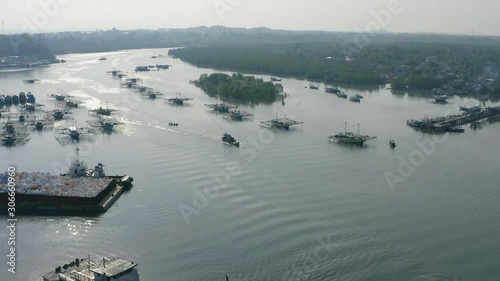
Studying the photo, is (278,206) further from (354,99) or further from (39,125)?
(354,99)

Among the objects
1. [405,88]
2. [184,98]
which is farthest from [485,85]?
[184,98]

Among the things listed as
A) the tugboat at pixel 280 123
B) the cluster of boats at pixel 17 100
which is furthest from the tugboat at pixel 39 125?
the tugboat at pixel 280 123

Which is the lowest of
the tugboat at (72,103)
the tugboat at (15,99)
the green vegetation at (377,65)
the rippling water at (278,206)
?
the rippling water at (278,206)

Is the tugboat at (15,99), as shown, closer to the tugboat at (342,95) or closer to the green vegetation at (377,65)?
the tugboat at (342,95)

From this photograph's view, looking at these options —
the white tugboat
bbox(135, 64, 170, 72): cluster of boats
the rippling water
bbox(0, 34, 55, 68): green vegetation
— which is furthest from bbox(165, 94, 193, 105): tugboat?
bbox(0, 34, 55, 68): green vegetation

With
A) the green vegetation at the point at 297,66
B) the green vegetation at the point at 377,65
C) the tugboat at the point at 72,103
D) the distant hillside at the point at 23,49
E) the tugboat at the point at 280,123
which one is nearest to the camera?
the tugboat at the point at 280,123

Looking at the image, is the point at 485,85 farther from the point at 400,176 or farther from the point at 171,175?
the point at 171,175

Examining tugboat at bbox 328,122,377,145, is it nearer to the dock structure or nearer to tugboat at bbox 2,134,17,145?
the dock structure

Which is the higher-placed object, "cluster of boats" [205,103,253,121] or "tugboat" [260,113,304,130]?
"cluster of boats" [205,103,253,121]
